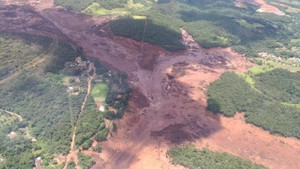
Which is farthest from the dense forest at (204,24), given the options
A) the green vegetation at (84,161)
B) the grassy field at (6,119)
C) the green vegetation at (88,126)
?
the green vegetation at (84,161)

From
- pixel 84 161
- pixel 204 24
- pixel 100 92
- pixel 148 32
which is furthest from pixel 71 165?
pixel 204 24

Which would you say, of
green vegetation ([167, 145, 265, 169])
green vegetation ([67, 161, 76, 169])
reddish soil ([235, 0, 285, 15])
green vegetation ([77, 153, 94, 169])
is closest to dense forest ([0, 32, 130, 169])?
green vegetation ([77, 153, 94, 169])

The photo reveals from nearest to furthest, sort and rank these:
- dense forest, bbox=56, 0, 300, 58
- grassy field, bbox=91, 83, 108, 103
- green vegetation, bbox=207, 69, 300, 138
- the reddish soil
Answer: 1. green vegetation, bbox=207, 69, 300, 138
2. grassy field, bbox=91, 83, 108, 103
3. dense forest, bbox=56, 0, 300, 58
4. the reddish soil

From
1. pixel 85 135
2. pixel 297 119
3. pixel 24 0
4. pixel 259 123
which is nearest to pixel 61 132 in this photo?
pixel 85 135

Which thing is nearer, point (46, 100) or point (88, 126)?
point (88, 126)

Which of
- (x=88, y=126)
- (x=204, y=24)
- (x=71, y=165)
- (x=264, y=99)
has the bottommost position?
(x=71, y=165)

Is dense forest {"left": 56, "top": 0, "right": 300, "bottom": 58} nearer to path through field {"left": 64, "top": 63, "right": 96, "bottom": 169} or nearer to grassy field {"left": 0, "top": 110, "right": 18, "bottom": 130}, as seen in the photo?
path through field {"left": 64, "top": 63, "right": 96, "bottom": 169}

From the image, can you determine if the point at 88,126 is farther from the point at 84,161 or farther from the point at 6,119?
the point at 6,119
